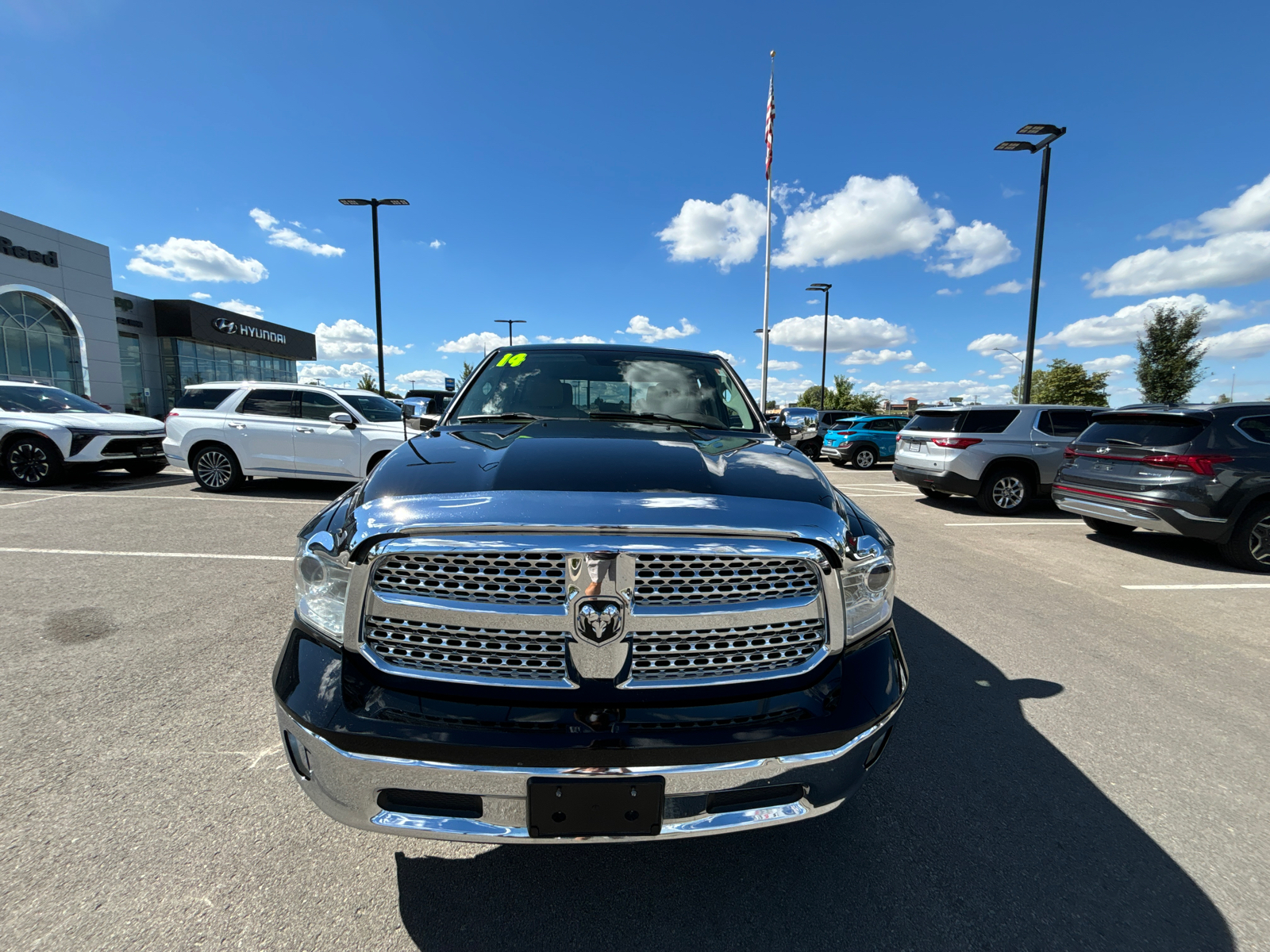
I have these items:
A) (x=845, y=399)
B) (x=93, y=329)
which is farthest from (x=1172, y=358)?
(x=93, y=329)

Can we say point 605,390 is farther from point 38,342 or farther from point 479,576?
point 38,342

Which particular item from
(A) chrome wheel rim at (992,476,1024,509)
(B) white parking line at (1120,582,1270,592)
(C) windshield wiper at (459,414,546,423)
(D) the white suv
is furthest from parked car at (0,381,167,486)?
(A) chrome wheel rim at (992,476,1024,509)

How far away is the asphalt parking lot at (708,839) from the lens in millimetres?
1701

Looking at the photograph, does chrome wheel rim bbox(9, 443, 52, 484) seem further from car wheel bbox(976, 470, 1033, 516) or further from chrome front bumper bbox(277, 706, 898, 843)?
car wheel bbox(976, 470, 1033, 516)

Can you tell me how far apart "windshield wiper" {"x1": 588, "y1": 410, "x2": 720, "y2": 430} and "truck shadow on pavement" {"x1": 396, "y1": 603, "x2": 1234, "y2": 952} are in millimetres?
1745

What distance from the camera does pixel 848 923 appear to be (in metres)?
1.73

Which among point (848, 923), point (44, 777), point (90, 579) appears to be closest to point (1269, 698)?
point (848, 923)

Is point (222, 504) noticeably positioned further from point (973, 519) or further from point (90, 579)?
point (973, 519)

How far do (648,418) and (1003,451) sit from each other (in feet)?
26.4

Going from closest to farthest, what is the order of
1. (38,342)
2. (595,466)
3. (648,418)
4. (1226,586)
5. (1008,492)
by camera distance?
(595,466) → (648,418) → (1226,586) → (1008,492) → (38,342)

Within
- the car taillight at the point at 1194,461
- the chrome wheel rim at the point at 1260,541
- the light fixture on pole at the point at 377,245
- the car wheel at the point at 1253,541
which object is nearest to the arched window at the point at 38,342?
the light fixture on pole at the point at 377,245

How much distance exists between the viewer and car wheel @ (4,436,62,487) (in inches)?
362

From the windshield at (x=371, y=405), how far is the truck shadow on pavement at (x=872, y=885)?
891cm

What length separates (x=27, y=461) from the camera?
9219mm
